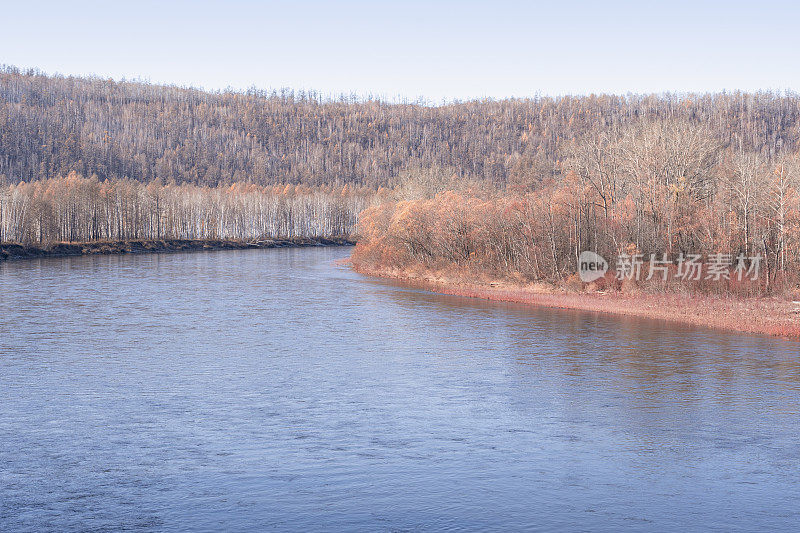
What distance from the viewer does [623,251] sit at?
5259 cm

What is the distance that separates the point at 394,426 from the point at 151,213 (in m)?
138

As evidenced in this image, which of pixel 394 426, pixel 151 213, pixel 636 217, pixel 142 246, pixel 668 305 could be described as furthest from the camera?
pixel 151 213

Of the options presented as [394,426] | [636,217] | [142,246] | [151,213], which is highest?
[151,213]

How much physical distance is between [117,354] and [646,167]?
40723mm

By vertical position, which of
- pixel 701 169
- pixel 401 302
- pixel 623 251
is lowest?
pixel 401 302

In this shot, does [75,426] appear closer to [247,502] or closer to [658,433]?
[247,502]

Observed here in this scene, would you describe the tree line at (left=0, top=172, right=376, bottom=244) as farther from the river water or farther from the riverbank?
the river water

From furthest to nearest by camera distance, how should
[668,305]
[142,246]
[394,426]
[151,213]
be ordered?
[151,213] → [142,246] → [668,305] → [394,426]

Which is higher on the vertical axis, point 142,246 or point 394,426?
point 142,246

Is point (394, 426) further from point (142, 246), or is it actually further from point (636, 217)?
point (142, 246)

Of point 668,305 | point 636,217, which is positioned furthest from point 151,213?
point 668,305

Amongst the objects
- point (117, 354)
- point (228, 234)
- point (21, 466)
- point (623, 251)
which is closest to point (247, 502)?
point (21, 466)

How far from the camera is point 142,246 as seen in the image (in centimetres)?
12744

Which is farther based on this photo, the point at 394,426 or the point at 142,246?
the point at 142,246
